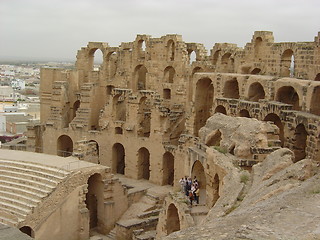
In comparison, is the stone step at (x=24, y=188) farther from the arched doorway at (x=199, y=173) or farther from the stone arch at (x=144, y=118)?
the stone arch at (x=144, y=118)

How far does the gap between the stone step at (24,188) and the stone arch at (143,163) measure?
8.91 meters

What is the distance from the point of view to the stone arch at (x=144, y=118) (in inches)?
1136

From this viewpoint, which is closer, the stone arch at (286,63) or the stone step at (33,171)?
the stone step at (33,171)

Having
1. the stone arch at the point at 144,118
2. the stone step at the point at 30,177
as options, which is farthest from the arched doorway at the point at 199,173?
the stone arch at the point at 144,118

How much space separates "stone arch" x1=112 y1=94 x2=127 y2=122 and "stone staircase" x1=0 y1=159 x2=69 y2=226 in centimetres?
882

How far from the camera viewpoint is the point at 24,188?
2133cm

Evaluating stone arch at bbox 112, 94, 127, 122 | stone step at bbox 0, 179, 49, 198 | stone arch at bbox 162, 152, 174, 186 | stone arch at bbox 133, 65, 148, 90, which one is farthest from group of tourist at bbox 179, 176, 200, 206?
stone arch at bbox 133, 65, 148, 90

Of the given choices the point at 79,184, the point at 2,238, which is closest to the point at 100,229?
the point at 79,184

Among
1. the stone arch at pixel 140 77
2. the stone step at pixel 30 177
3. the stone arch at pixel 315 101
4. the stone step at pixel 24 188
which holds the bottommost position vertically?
the stone step at pixel 24 188

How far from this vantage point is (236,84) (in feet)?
88.6

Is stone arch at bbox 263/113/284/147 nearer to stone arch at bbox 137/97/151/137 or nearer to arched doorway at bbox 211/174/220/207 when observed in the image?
arched doorway at bbox 211/174/220/207

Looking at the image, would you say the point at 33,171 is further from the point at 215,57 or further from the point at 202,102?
the point at 215,57

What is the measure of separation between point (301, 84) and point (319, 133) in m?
4.42

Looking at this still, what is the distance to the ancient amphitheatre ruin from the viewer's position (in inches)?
491
